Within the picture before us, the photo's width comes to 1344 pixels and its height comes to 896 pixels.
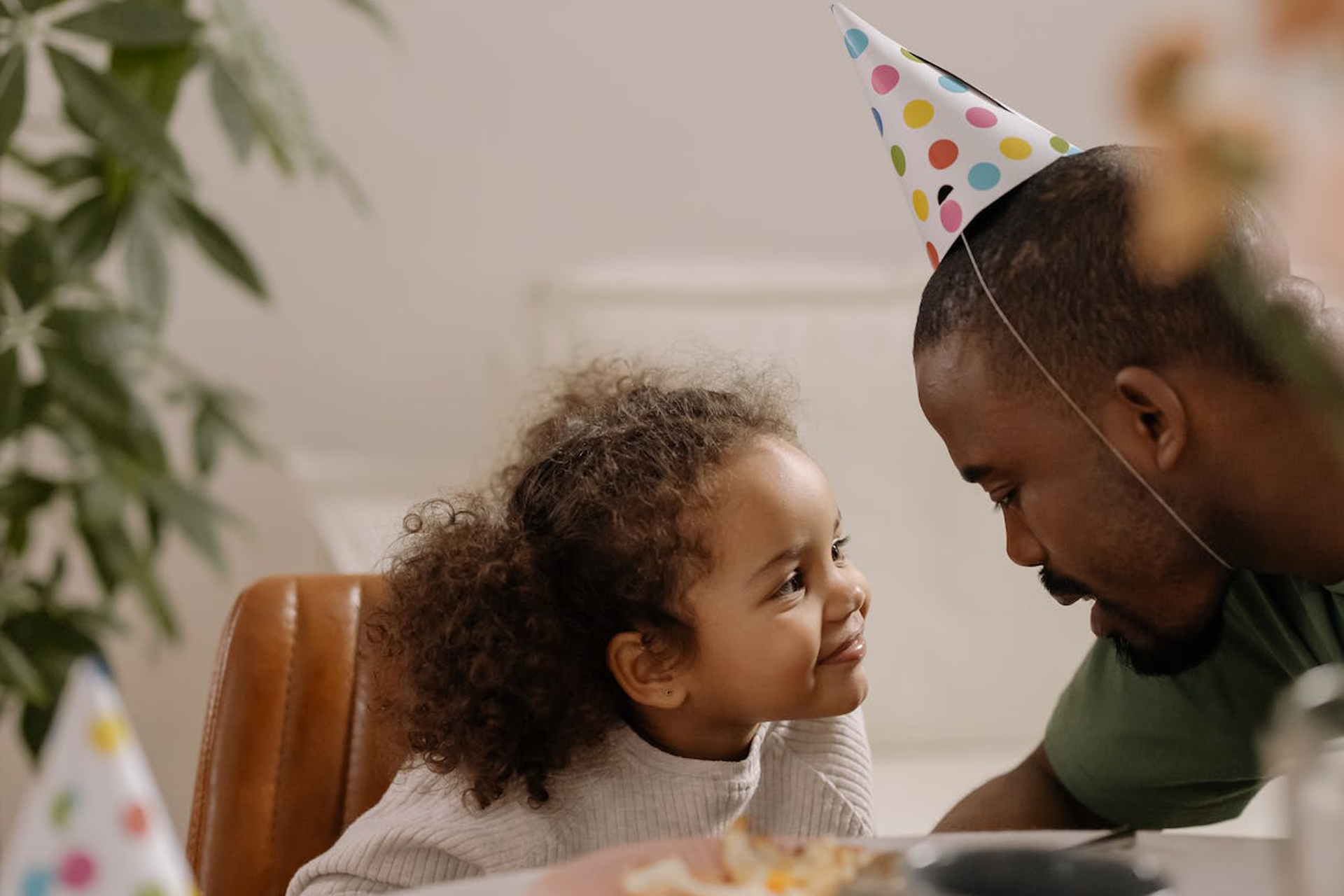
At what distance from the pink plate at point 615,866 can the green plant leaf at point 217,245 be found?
1.09 metres

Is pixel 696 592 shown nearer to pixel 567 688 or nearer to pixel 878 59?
pixel 567 688

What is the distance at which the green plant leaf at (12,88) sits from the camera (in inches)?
57.7

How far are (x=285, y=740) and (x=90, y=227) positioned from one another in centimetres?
71

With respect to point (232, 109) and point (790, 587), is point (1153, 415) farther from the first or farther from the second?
point (232, 109)

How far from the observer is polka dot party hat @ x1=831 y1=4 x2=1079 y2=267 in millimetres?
1088

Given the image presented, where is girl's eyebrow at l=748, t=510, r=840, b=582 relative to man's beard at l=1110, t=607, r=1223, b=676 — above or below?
above

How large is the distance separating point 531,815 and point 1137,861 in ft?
1.74

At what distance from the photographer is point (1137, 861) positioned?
1.86ft

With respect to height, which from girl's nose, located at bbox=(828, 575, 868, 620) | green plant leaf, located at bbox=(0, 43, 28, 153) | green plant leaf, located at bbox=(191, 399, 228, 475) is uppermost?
green plant leaf, located at bbox=(0, 43, 28, 153)

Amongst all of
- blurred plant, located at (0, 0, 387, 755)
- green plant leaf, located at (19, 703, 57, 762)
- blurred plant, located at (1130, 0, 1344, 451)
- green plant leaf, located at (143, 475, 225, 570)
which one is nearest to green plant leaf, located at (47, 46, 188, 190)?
blurred plant, located at (0, 0, 387, 755)

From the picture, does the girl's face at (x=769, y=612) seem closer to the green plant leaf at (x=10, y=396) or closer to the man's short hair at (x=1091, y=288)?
the man's short hair at (x=1091, y=288)

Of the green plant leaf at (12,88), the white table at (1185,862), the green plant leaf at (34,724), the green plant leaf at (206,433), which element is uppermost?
the green plant leaf at (12,88)

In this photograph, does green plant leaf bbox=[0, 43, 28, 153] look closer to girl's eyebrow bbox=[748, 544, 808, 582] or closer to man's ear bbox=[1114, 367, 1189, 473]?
girl's eyebrow bbox=[748, 544, 808, 582]

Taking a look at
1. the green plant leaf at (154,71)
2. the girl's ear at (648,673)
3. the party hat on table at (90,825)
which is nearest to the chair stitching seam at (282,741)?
the girl's ear at (648,673)
